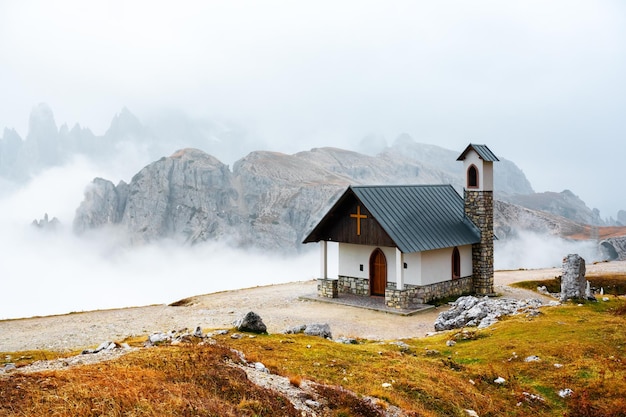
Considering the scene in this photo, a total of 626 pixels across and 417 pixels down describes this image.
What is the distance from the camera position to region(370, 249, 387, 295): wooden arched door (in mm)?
35188

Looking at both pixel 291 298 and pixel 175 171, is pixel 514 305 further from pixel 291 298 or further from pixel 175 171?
pixel 175 171

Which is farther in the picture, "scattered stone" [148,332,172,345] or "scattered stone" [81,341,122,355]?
"scattered stone" [148,332,172,345]

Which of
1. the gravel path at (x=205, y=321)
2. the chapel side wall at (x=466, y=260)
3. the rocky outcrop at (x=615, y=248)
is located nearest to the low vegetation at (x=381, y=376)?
the gravel path at (x=205, y=321)

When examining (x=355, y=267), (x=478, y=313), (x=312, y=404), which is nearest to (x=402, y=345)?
(x=478, y=313)

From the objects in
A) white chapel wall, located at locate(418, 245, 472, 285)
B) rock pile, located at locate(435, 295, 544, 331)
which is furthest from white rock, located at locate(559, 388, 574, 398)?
white chapel wall, located at locate(418, 245, 472, 285)

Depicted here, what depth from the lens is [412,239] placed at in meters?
33.8

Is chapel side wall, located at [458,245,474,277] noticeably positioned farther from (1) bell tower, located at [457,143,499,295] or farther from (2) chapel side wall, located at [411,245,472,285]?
(1) bell tower, located at [457,143,499,295]

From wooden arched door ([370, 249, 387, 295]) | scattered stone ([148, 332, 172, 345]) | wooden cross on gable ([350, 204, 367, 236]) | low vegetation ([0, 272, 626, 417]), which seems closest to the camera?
low vegetation ([0, 272, 626, 417])

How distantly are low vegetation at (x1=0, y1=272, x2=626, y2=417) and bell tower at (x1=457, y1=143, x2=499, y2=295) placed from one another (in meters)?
13.9

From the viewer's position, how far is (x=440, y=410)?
14406 mm

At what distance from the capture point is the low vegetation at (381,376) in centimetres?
1132

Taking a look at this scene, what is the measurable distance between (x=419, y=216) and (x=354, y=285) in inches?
216

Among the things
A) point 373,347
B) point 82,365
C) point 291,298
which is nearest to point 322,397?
point 82,365

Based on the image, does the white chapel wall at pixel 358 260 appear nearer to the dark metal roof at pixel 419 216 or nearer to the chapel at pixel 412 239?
the chapel at pixel 412 239
